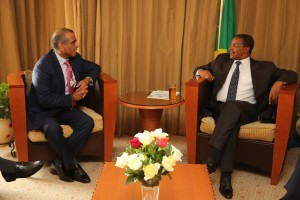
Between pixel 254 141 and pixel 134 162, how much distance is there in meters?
1.56

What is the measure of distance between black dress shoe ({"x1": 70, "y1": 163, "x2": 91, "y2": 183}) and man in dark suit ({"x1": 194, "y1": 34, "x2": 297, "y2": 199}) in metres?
0.96

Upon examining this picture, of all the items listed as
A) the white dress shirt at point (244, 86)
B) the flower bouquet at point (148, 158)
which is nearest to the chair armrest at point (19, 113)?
the flower bouquet at point (148, 158)

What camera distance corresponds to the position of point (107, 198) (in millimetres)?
1794

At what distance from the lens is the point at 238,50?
3.11 m

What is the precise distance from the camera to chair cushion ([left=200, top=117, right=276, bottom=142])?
8.96 ft

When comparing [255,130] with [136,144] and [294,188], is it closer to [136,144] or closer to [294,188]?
[294,188]

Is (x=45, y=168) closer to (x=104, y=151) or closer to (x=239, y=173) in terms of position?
(x=104, y=151)

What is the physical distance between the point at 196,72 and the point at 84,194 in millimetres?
1442

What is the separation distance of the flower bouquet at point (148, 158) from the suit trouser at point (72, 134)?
4.26 ft

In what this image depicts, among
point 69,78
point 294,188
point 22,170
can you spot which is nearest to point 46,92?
point 69,78

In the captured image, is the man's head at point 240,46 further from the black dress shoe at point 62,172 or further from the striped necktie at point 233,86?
the black dress shoe at point 62,172

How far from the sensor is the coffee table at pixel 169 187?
5.99 feet

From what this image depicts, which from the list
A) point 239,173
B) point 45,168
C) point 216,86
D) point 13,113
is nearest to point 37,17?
point 13,113

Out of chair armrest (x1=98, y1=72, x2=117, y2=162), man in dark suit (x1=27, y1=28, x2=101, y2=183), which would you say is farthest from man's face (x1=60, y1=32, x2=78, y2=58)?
chair armrest (x1=98, y1=72, x2=117, y2=162)
